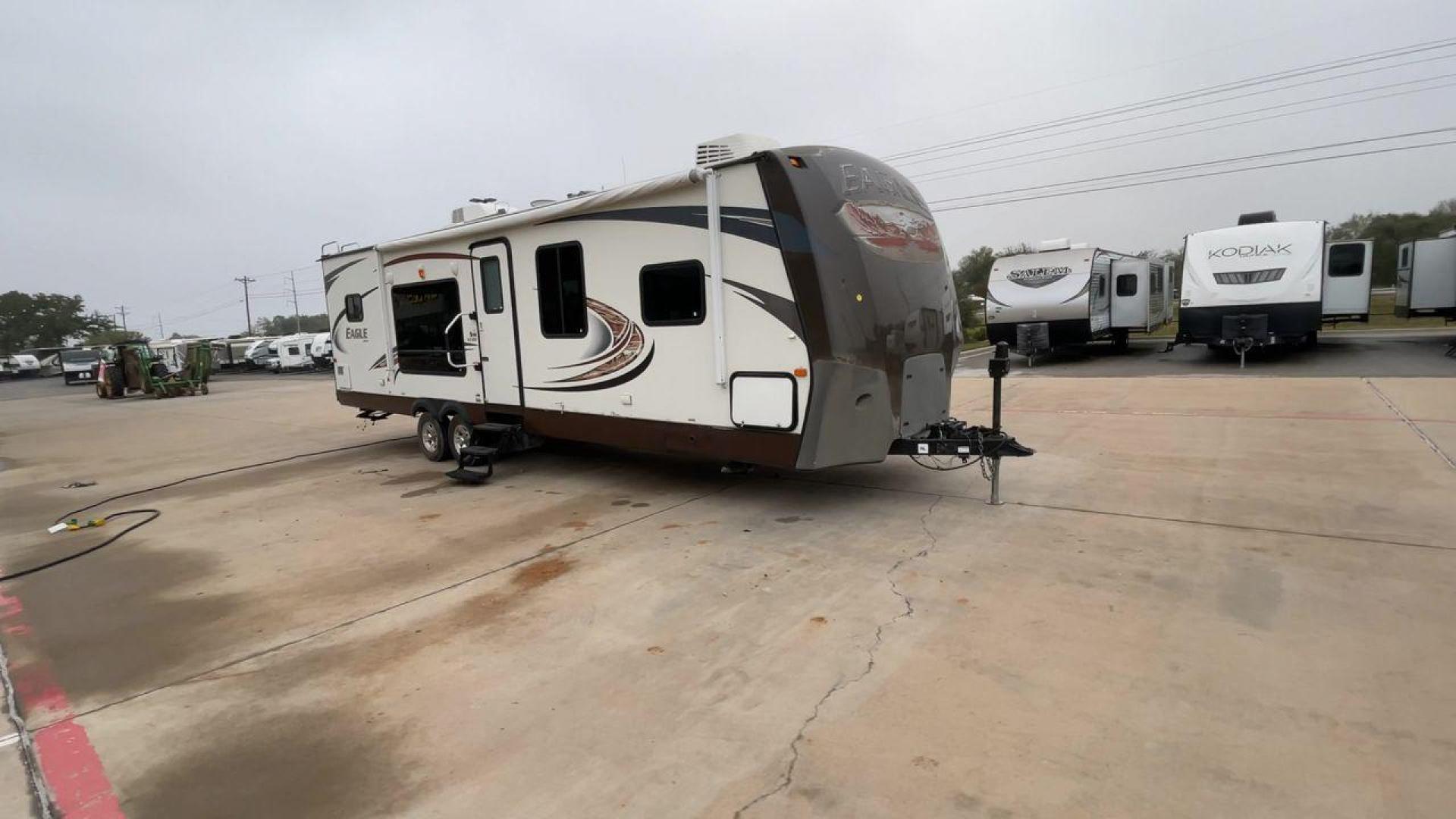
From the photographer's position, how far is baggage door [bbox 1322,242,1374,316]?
16.5 meters

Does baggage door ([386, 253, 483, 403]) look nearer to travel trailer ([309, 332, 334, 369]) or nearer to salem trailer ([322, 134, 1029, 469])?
salem trailer ([322, 134, 1029, 469])

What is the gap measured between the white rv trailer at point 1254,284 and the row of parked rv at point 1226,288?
0.06 feet

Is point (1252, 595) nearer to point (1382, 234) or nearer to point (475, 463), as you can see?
point (475, 463)

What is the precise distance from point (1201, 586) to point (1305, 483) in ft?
10.0

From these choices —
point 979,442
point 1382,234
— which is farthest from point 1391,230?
point 979,442

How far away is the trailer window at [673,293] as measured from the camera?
614cm

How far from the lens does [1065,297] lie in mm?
17297

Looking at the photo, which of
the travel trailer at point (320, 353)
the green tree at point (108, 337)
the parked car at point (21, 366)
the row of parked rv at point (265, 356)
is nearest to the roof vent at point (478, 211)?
the row of parked rv at point (265, 356)

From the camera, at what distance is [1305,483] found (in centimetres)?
630

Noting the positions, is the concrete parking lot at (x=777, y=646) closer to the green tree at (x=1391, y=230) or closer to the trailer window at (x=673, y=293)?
the trailer window at (x=673, y=293)

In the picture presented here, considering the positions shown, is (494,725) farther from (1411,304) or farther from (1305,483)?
(1411,304)

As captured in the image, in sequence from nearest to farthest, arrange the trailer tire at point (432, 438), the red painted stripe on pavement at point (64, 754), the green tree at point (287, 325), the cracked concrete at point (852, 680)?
the cracked concrete at point (852, 680)
the red painted stripe on pavement at point (64, 754)
the trailer tire at point (432, 438)
the green tree at point (287, 325)

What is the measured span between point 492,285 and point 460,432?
6.57 ft

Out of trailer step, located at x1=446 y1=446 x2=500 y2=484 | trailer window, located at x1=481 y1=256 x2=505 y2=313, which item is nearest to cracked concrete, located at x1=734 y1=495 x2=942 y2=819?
trailer step, located at x1=446 y1=446 x2=500 y2=484
